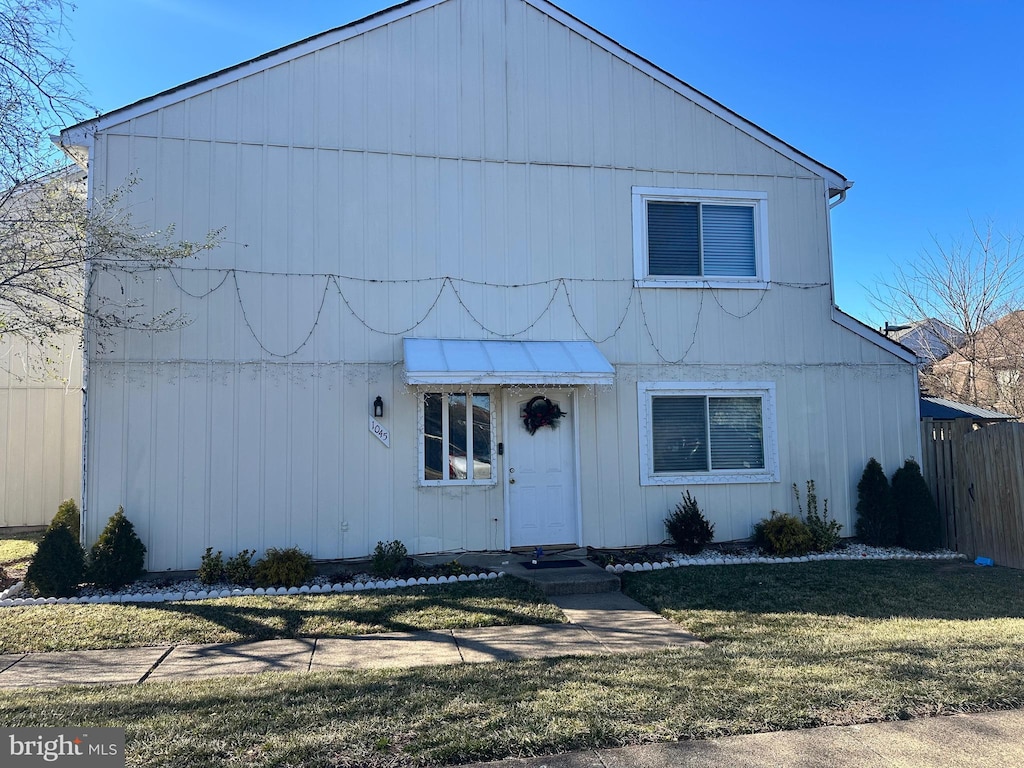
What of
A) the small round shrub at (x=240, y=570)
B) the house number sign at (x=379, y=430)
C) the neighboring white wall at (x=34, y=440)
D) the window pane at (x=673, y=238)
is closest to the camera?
the small round shrub at (x=240, y=570)

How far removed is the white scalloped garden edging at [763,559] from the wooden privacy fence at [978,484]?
0.48 metres

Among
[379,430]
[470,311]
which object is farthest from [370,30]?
[379,430]

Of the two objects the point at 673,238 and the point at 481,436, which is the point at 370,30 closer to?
the point at 673,238

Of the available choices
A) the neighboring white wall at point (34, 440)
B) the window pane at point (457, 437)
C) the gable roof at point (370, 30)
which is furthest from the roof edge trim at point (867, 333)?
the neighboring white wall at point (34, 440)

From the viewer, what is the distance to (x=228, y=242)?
31.3ft

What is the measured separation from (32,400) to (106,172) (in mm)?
5855

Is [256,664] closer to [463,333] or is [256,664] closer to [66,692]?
[66,692]

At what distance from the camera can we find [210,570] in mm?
8680

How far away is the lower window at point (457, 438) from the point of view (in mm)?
9922

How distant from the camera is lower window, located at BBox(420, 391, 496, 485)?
9.92 meters

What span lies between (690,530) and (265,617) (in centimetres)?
601

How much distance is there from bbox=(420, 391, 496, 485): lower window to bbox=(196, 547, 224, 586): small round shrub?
9.58 ft

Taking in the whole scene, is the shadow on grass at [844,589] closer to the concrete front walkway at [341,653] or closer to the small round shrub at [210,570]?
the concrete front walkway at [341,653]

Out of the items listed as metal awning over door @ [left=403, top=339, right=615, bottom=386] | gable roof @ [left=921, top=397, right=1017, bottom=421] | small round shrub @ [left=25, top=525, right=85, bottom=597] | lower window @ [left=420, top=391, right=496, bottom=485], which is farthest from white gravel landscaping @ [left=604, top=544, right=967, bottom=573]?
small round shrub @ [left=25, top=525, right=85, bottom=597]
